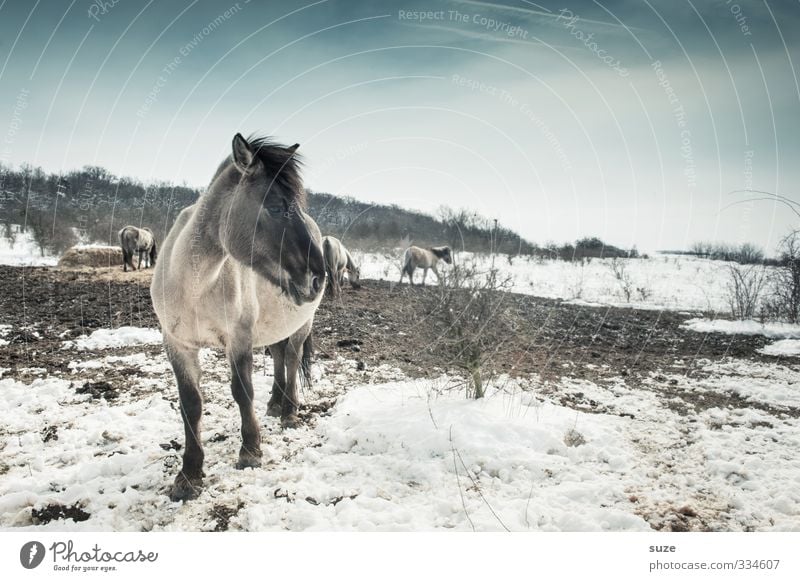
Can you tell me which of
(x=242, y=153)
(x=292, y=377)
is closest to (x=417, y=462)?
(x=292, y=377)

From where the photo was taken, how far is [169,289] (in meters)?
2.72

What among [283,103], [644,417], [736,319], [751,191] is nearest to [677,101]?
[751,191]

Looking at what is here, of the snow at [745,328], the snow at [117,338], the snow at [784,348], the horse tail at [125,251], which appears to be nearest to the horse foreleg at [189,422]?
the snow at [117,338]

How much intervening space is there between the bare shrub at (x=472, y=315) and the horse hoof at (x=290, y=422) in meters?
1.53

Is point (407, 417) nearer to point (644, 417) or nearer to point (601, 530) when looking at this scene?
point (601, 530)

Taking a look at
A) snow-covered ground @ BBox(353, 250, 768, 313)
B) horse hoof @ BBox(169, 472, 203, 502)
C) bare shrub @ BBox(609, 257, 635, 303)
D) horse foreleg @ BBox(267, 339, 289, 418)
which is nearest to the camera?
horse hoof @ BBox(169, 472, 203, 502)

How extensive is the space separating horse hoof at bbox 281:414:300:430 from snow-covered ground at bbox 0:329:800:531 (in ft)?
0.31

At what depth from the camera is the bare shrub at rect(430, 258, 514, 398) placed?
3623 millimetres

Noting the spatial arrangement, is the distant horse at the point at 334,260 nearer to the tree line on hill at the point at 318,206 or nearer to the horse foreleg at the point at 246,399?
the tree line on hill at the point at 318,206

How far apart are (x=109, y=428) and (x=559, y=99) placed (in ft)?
16.5

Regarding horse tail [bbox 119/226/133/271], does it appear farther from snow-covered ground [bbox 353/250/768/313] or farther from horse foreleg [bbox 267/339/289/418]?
horse foreleg [bbox 267/339/289/418]

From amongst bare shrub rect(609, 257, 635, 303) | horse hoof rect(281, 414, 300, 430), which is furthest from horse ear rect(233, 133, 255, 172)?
bare shrub rect(609, 257, 635, 303)

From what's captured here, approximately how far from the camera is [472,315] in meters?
3.66

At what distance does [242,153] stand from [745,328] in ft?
32.8
